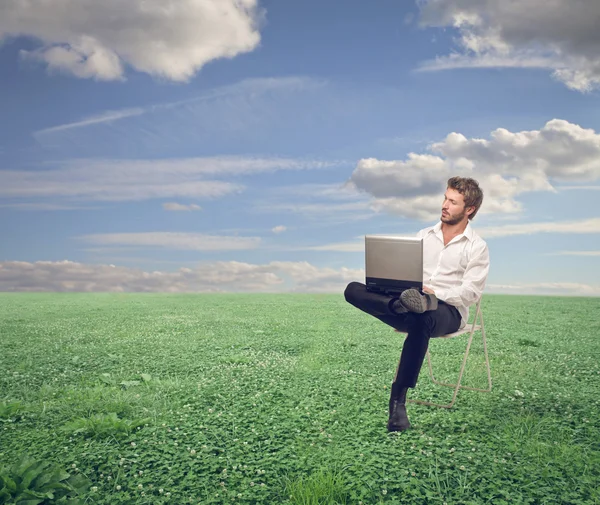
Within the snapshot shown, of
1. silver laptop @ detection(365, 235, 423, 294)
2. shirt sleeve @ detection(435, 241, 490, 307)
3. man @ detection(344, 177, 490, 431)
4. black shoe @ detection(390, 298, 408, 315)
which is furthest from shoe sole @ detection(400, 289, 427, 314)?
shirt sleeve @ detection(435, 241, 490, 307)

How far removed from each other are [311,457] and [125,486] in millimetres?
1795

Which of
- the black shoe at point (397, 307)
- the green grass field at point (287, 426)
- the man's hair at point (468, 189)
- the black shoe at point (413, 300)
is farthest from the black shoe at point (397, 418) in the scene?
the man's hair at point (468, 189)

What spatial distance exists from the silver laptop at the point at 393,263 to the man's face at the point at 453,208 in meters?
0.78

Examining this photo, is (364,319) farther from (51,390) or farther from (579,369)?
(51,390)

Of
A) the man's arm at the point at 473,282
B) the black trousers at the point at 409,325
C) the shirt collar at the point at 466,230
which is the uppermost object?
the shirt collar at the point at 466,230

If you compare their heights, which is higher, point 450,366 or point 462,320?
point 462,320

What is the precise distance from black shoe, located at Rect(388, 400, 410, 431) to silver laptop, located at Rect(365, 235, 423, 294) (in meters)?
1.32

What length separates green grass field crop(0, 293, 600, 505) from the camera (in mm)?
5125

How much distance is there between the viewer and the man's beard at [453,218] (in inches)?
270

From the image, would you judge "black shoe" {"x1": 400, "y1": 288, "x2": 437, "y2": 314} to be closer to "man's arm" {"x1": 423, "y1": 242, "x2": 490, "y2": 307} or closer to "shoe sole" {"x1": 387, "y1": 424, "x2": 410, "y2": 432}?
"man's arm" {"x1": 423, "y1": 242, "x2": 490, "y2": 307}

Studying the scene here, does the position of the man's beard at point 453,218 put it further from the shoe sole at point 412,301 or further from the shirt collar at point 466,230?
the shoe sole at point 412,301

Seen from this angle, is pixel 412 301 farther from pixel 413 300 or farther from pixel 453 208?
pixel 453 208

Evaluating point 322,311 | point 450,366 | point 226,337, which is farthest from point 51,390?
point 322,311

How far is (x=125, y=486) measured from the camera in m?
5.28
